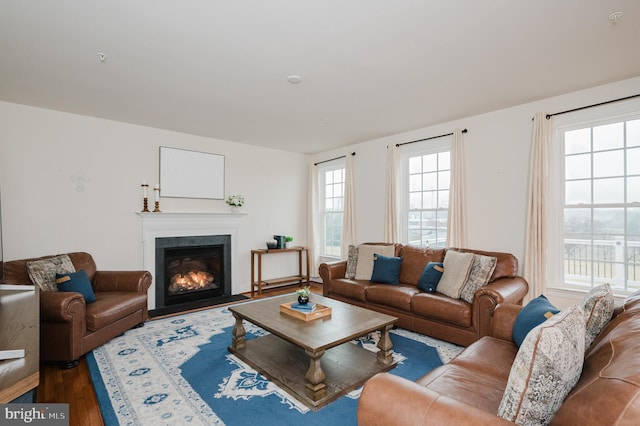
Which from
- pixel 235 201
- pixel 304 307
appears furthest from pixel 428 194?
pixel 235 201

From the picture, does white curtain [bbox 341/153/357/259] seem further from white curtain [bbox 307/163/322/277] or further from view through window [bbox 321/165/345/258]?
white curtain [bbox 307/163/322/277]

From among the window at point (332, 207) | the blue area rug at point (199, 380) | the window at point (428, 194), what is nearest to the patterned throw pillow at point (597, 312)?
the blue area rug at point (199, 380)

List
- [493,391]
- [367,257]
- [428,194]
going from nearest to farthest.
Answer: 1. [493,391]
2. [367,257]
3. [428,194]

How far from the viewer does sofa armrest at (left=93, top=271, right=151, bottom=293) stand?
3.72m

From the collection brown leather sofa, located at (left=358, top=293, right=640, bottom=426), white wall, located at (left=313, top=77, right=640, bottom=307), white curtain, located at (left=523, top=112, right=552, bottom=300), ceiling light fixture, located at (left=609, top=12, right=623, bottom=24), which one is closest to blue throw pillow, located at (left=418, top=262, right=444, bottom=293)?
white wall, located at (left=313, top=77, right=640, bottom=307)

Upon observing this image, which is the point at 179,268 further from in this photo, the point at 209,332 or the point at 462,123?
the point at 462,123

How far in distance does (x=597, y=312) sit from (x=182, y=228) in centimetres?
491

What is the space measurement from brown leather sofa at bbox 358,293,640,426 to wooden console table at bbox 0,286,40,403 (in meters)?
1.15

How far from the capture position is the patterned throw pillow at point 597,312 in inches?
62.5

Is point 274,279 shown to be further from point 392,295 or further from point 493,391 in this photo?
point 493,391

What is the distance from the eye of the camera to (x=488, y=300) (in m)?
2.93

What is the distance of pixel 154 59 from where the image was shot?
273 centimetres

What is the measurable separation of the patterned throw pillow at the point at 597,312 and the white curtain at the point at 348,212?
4.12 metres

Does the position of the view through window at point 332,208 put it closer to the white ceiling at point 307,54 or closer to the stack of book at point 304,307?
the white ceiling at point 307,54
